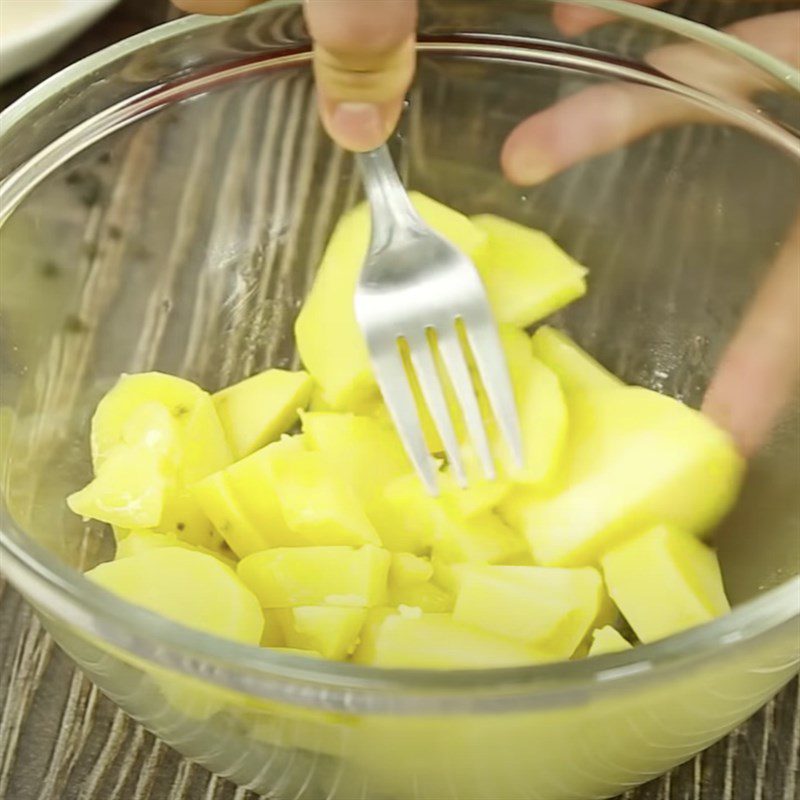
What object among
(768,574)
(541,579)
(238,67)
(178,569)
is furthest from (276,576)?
(238,67)

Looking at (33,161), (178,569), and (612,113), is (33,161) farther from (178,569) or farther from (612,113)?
(612,113)

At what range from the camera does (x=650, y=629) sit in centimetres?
71

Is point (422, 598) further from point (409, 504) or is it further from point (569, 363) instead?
point (569, 363)

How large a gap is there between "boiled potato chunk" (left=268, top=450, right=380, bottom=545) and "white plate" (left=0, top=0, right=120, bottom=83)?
0.66 m

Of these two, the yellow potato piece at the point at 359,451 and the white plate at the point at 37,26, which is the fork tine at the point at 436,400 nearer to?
the yellow potato piece at the point at 359,451

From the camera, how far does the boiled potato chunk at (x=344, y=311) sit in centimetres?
89

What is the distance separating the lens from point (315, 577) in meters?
0.74

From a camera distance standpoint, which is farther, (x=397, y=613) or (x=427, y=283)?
(x=427, y=283)

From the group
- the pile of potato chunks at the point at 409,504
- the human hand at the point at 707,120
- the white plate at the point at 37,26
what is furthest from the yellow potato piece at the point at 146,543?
the white plate at the point at 37,26

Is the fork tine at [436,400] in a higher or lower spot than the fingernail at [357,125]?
lower

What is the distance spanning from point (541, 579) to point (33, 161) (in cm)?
47

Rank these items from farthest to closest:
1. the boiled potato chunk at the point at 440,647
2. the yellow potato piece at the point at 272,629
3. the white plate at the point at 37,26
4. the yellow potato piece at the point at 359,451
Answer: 1. the white plate at the point at 37,26
2. the yellow potato piece at the point at 359,451
3. the yellow potato piece at the point at 272,629
4. the boiled potato chunk at the point at 440,647

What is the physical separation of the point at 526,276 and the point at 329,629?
0.35 m

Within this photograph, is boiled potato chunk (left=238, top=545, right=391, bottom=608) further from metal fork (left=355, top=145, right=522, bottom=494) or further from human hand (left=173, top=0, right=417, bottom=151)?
human hand (left=173, top=0, right=417, bottom=151)
